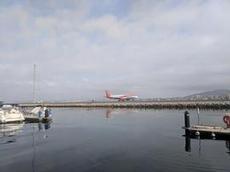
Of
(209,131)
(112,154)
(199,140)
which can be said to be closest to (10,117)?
(112,154)

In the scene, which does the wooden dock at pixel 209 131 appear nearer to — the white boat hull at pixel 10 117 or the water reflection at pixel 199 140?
the water reflection at pixel 199 140

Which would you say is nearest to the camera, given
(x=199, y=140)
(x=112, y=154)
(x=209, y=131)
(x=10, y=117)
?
(x=112, y=154)

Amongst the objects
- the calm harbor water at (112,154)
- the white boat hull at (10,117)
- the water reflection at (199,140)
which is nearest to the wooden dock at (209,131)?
the water reflection at (199,140)

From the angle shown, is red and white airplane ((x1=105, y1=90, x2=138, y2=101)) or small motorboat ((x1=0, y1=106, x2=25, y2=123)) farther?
red and white airplane ((x1=105, y1=90, x2=138, y2=101))

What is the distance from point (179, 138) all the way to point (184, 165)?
13.3m

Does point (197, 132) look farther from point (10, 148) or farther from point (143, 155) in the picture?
point (10, 148)

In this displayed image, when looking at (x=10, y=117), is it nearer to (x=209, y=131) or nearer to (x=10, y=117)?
(x=10, y=117)

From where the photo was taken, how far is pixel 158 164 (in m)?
24.2

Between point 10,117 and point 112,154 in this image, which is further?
point 10,117

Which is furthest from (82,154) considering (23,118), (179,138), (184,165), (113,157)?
(23,118)

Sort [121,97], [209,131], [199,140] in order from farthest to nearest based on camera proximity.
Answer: [121,97]
[209,131]
[199,140]

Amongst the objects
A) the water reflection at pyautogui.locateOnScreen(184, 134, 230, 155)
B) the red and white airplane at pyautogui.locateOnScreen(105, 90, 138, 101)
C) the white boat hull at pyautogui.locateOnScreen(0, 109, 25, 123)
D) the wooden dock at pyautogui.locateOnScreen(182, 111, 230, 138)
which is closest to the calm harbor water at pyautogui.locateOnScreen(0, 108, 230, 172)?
the water reflection at pyautogui.locateOnScreen(184, 134, 230, 155)

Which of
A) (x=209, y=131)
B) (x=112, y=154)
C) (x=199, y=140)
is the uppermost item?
(x=209, y=131)

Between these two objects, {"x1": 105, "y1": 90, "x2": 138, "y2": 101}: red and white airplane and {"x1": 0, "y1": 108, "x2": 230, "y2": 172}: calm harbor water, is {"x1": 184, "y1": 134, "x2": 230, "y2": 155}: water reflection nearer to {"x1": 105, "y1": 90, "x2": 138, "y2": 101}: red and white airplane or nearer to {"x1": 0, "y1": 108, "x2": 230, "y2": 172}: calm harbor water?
{"x1": 0, "y1": 108, "x2": 230, "y2": 172}: calm harbor water
